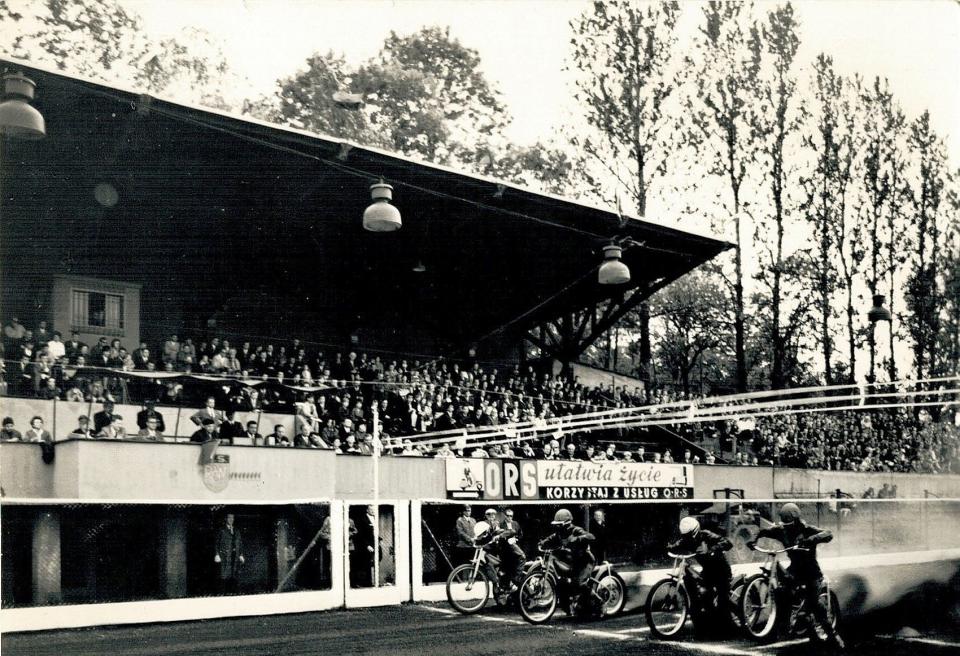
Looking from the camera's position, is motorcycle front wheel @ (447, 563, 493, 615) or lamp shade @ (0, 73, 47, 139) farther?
motorcycle front wheel @ (447, 563, 493, 615)

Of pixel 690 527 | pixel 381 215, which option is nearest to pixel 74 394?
pixel 381 215

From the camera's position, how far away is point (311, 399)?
74.6ft

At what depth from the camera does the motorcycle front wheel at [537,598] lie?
13859 mm

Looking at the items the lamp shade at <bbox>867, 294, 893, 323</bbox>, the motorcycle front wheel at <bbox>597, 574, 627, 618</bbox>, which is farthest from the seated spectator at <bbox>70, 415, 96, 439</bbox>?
the lamp shade at <bbox>867, 294, 893, 323</bbox>

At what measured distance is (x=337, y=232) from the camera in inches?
1074

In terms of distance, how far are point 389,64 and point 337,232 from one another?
13.9 m

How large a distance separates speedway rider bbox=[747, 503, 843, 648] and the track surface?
357mm

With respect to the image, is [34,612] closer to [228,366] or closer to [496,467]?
[228,366]

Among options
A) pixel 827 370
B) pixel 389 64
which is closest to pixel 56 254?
pixel 389 64

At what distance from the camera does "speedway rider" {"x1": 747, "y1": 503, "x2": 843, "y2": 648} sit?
1150cm

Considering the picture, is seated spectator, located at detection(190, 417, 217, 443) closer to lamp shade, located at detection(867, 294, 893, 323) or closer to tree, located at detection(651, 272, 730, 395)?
lamp shade, located at detection(867, 294, 893, 323)

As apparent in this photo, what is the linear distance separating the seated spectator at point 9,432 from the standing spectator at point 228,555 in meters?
4.27

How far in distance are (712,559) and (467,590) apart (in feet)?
14.2

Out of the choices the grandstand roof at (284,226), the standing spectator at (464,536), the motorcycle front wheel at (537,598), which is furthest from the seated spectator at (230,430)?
the motorcycle front wheel at (537,598)
